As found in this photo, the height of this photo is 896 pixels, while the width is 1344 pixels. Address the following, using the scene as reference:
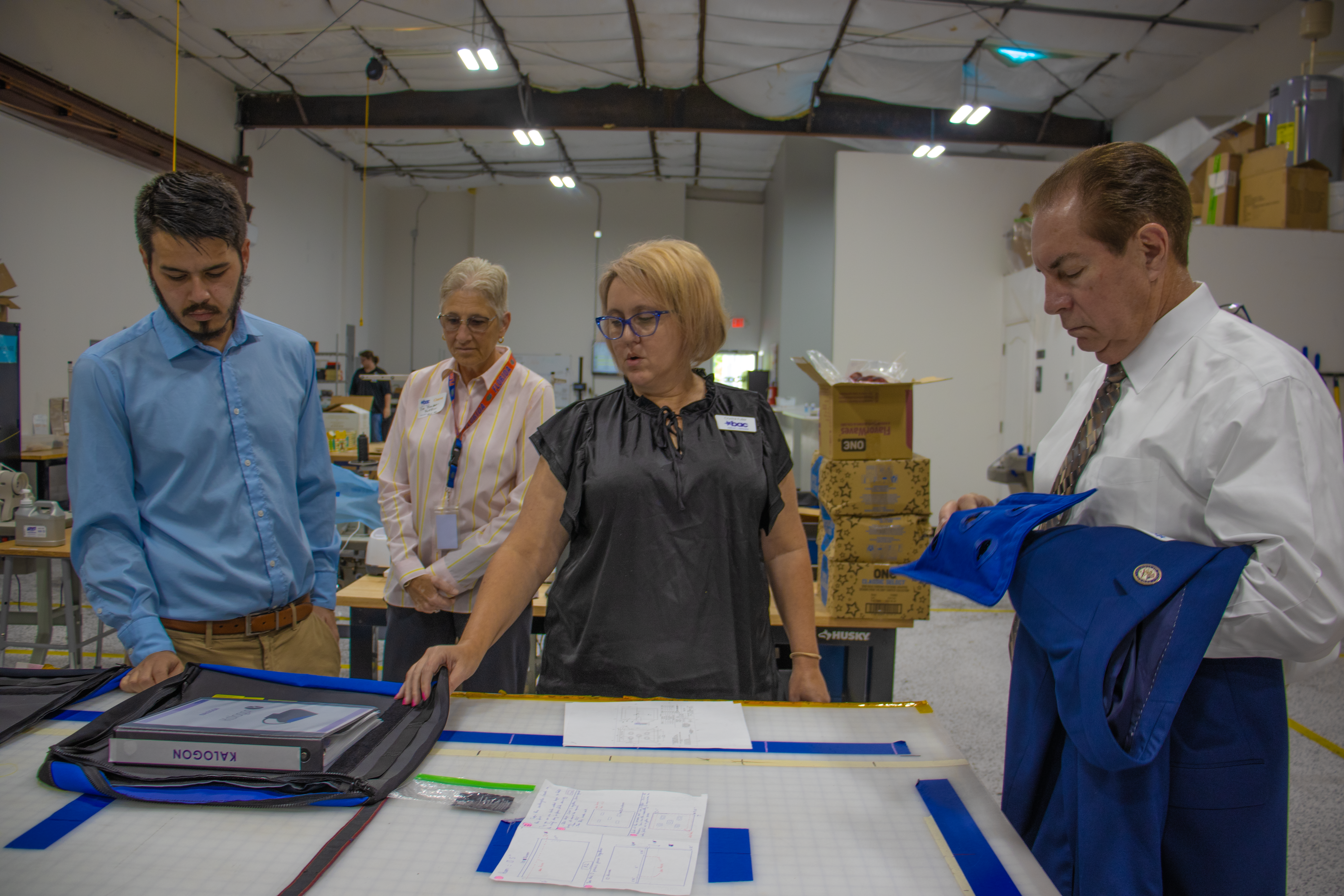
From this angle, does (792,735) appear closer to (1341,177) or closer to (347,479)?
(347,479)

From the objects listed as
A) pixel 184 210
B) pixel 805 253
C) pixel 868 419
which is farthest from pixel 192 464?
pixel 805 253

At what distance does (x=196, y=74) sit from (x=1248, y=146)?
8.77 m

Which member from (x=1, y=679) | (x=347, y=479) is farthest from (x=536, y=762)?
(x=347, y=479)

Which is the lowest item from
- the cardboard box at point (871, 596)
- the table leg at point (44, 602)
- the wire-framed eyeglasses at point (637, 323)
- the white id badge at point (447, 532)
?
the table leg at point (44, 602)

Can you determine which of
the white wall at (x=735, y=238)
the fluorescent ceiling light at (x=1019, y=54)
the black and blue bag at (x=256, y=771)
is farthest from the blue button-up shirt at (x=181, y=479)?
the white wall at (x=735, y=238)

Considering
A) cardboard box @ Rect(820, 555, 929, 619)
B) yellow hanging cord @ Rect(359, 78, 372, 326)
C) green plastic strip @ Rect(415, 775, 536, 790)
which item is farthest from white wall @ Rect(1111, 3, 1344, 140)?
yellow hanging cord @ Rect(359, 78, 372, 326)

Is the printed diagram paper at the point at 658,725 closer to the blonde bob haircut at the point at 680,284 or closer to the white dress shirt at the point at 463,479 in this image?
the blonde bob haircut at the point at 680,284

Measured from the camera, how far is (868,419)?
2562mm

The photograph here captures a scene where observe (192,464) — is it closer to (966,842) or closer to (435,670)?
(435,670)

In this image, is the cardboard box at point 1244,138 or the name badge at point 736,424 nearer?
the name badge at point 736,424

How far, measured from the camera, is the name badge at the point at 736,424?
53.9 inches

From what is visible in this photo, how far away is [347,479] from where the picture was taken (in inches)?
134

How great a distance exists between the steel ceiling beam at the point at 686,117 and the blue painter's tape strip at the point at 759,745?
6.85 m

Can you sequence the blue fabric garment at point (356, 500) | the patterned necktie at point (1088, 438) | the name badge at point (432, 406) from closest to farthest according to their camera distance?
the patterned necktie at point (1088, 438), the name badge at point (432, 406), the blue fabric garment at point (356, 500)
